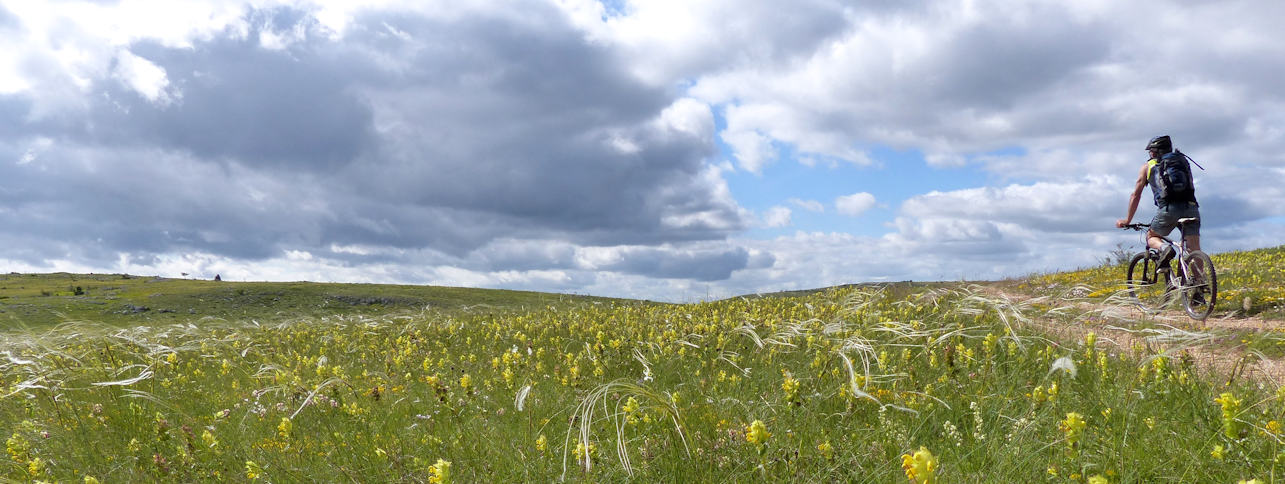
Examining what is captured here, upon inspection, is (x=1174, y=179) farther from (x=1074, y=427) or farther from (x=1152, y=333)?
(x=1074, y=427)

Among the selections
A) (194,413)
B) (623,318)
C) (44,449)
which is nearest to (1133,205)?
(623,318)

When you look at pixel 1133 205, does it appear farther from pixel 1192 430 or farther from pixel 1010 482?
pixel 1010 482

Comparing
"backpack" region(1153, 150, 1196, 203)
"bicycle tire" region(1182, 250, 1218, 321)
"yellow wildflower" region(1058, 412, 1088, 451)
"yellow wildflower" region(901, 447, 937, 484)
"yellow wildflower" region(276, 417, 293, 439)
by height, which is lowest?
"yellow wildflower" region(276, 417, 293, 439)

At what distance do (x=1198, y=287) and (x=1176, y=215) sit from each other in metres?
1.38

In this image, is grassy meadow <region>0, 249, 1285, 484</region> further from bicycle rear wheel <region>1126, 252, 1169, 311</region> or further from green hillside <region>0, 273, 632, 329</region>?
green hillside <region>0, 273, 632, 329</region>

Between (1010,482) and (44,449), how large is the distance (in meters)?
7.45

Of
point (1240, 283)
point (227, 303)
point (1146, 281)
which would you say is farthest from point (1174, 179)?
point (227, 303)

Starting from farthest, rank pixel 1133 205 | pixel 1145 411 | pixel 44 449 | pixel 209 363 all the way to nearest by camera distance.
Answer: pixel 1133 205
pixel 209 363
pixel 44 449
pixel 1145 411

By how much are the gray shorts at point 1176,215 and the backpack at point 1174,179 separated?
13cm

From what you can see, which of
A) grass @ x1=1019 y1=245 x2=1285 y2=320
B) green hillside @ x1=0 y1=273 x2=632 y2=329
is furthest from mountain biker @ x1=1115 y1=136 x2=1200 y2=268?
green hillside @ x1=0 y1=273 x2=632 y2=329

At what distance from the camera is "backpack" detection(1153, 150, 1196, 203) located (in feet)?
37.9

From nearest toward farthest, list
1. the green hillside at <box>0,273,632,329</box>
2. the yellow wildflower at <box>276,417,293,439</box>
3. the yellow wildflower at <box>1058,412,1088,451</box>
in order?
the yellow wildflower at <box>1058,412,1088,451</box>
the yellow wildflower at <box>276,417,293,439</box>
the green hillside at <box>0,273,632,329</box>

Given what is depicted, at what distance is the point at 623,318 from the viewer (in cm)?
1180

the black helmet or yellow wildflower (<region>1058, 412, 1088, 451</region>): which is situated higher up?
the black helmet
